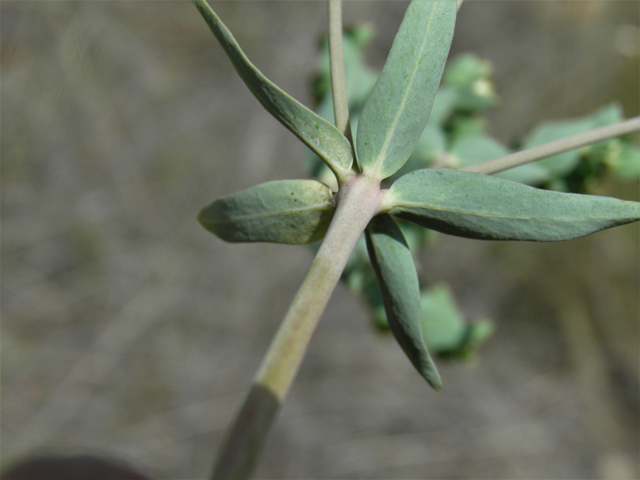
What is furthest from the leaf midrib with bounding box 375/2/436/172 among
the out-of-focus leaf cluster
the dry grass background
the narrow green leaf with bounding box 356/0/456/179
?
the dry grass background

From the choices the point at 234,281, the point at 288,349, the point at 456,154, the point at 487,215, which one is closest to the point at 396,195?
the point at 487,215

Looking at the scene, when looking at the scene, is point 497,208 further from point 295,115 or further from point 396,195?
point 295,115

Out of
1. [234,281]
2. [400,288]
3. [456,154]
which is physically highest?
[400,288]

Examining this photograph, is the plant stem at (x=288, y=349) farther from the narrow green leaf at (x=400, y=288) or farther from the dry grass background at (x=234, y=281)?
the dry grass background at (x=234, y=281)

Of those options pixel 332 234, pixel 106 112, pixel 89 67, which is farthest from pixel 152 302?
pixel 332 234

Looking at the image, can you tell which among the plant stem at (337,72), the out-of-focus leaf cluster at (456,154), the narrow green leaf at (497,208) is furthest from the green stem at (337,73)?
the out-of-focus leaf cluster at (456,154)
